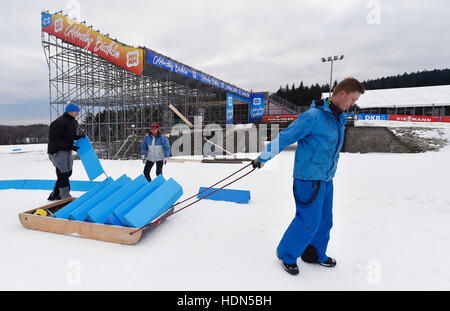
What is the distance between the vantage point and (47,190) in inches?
176

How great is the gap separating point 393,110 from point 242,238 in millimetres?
34758

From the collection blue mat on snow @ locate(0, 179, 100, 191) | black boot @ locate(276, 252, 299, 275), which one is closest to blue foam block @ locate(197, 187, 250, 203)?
black boot @ locate(276, 252, 299, 275)

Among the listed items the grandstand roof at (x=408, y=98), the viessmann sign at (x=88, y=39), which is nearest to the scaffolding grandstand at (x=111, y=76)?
the viessmann sign at (x=88, y=39)

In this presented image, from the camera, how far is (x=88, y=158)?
387cm

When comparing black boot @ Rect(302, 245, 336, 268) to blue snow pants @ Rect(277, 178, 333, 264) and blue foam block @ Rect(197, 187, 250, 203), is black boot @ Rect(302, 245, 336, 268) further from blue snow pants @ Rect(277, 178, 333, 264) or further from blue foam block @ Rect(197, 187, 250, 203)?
blue foam block @ Rect(197, 187, 250, 203)

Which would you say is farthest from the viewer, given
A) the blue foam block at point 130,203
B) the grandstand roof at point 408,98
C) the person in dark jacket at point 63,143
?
the grandstand roof at point 408,98

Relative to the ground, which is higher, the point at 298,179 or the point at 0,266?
the point at 298,179

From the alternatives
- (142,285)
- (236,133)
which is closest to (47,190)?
(142,285)

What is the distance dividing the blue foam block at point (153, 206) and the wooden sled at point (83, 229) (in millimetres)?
108

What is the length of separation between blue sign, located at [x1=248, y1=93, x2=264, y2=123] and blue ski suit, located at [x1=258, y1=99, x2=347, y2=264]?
25210 mm

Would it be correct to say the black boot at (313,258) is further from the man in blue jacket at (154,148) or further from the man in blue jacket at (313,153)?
the man in blue jacket at (154,148)

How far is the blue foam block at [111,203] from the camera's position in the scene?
2.53 m

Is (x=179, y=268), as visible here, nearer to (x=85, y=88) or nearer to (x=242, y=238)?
(x=242, y=238)

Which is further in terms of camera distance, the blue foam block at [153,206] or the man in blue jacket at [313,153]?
the blue foam block at [153,206]
